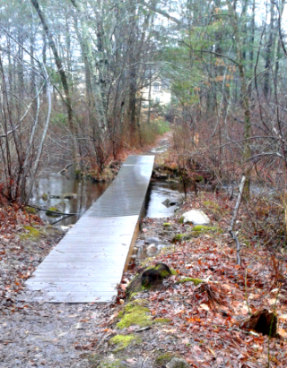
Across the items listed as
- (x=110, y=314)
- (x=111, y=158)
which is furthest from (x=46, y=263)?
(x=111, y=158)

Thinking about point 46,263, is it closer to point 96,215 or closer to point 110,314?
point 110,314

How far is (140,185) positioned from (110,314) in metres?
8.18

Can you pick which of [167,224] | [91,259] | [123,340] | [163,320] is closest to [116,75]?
[167,224]

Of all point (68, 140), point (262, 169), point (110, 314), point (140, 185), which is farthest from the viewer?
point (68, 140)

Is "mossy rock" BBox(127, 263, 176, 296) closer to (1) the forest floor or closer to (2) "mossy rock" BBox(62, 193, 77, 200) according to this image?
(1) the forest floor

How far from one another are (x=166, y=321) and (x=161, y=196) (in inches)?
417

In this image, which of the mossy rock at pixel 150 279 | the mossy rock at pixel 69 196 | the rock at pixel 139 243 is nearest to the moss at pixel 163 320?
the mossy rock at pixel 150 279

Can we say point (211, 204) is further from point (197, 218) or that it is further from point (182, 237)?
point (182, 237)

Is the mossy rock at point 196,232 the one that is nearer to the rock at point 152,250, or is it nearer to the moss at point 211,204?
the rock at point 152,250

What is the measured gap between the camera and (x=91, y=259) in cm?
626

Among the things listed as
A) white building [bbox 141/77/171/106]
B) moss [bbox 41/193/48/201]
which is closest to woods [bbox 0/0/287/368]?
moss [bbox 41/193/48/201]

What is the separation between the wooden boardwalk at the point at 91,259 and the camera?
5.15 metres

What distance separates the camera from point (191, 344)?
320 centimetres

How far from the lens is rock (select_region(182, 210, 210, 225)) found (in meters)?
9.11
